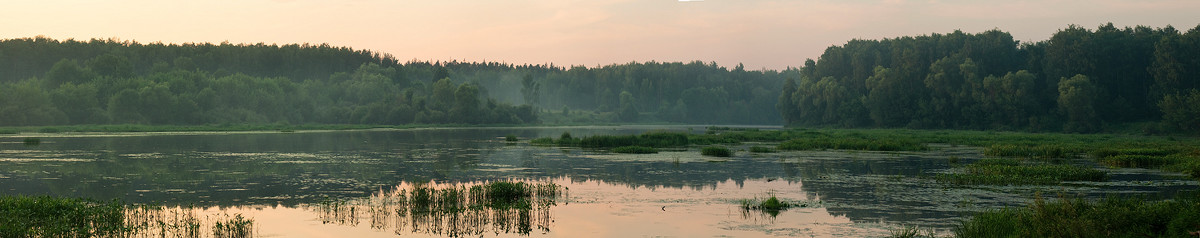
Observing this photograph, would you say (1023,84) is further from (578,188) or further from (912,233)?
(912,233)

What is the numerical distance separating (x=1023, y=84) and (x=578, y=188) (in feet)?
301

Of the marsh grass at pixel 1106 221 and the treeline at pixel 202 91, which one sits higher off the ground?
the treeline at pixel 202 91

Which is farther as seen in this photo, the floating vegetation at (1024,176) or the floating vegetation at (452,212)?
the floating vegetation at (1024,176)

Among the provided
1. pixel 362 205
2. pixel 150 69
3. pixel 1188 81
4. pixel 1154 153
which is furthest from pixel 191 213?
pixel 150 69

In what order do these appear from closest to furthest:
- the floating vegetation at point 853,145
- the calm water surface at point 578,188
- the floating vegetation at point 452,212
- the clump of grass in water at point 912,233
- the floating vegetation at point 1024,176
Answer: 1. the clump of grass in water at point 912,233
2. the floating vegetation at point 452,212
3. the calm water surface at point 578,188
4. the floating vegetation at point 1024,176
5. the floating vegetation at point 853,145

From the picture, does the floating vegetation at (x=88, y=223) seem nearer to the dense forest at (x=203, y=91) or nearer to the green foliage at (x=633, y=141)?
the green foliage at (x=633, y=141)

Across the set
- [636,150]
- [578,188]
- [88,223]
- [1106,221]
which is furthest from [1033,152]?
[88,223]

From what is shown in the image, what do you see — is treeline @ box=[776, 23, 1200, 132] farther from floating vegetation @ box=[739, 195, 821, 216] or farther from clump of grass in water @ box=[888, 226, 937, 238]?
clump of grass in water @ box=[888, 226, 937, 238]

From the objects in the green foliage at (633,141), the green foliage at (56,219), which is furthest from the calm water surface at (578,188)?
the green foliage at (633,141)

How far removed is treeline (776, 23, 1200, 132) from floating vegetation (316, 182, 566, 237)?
78.9 meters

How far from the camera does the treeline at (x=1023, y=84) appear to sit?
317ft

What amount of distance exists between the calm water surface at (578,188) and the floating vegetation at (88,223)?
1143 mm

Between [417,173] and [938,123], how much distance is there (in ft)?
328

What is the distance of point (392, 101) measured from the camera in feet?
518
